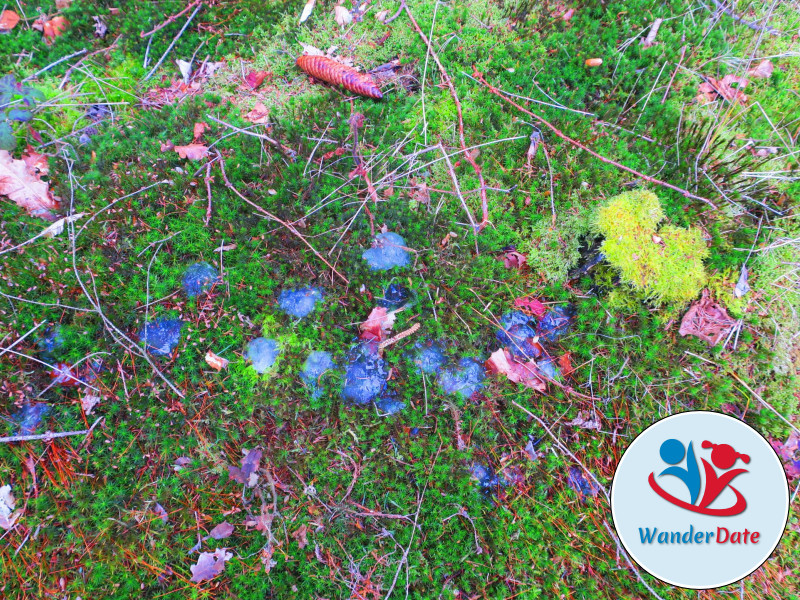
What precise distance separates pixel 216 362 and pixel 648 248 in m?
3.24

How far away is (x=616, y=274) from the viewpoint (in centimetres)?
313

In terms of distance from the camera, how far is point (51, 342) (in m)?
3.11

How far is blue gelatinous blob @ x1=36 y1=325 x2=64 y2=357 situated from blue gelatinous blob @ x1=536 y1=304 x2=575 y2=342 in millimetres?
3619

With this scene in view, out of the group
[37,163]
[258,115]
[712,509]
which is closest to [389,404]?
[712,509]

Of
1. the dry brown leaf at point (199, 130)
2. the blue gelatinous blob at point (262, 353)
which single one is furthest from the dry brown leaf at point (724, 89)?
the dry brown leaf at point (199, 130)

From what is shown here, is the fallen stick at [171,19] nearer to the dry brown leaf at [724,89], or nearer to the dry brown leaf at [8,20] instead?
the dry brown leaf at [8,20]

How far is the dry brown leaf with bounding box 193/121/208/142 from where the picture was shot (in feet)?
11.5

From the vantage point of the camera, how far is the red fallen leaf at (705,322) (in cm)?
314

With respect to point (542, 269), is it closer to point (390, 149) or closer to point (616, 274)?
point (616, 274)

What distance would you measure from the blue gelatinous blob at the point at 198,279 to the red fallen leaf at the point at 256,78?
5.80 ft

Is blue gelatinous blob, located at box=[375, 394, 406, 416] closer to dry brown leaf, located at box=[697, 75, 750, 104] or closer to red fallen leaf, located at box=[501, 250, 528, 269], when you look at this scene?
red fallen leaf, located at box=[501, 250, 528, 269]

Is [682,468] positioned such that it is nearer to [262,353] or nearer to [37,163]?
[262,353]

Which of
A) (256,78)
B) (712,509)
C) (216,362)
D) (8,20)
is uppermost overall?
(8,20)

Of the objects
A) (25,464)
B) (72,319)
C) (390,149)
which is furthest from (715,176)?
(25,464)
